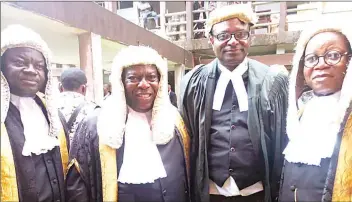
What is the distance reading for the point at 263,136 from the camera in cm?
180

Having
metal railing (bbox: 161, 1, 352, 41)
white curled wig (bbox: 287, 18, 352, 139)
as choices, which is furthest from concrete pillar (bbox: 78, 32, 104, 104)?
metal railing (bbox: 161, 1, 352, 41)

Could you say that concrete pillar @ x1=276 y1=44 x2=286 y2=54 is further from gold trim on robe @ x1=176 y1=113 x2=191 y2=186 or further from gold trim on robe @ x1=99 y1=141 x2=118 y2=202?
gold trim on robe @ x1=99 y1=141 x2=118 y2=202

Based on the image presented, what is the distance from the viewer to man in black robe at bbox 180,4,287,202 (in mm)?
1802

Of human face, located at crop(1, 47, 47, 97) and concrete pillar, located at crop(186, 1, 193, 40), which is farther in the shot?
concrete pillar, located at crop(186, 1, 193, 40)

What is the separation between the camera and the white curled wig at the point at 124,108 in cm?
164

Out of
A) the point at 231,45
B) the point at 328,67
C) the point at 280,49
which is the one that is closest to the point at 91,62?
the point at 231,45

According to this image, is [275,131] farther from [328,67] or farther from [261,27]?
[261,27]

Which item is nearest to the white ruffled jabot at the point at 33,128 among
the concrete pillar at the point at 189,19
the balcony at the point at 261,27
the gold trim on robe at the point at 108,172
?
the gold trim on robe at the point at 108,172

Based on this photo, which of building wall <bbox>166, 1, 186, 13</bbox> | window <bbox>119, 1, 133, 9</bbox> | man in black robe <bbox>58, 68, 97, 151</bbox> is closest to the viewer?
man in black robe <bbox>58, 68, 97, 151</bbox>

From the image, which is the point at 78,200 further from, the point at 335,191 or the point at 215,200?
the point at 335,191

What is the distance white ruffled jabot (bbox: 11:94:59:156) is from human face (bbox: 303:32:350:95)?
133cm

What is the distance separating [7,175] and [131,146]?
Answer: 0.59m

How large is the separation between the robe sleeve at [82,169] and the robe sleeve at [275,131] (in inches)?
38.9

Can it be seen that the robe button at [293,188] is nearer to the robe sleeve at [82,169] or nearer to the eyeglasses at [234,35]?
the eyeglasses at [234,35]
